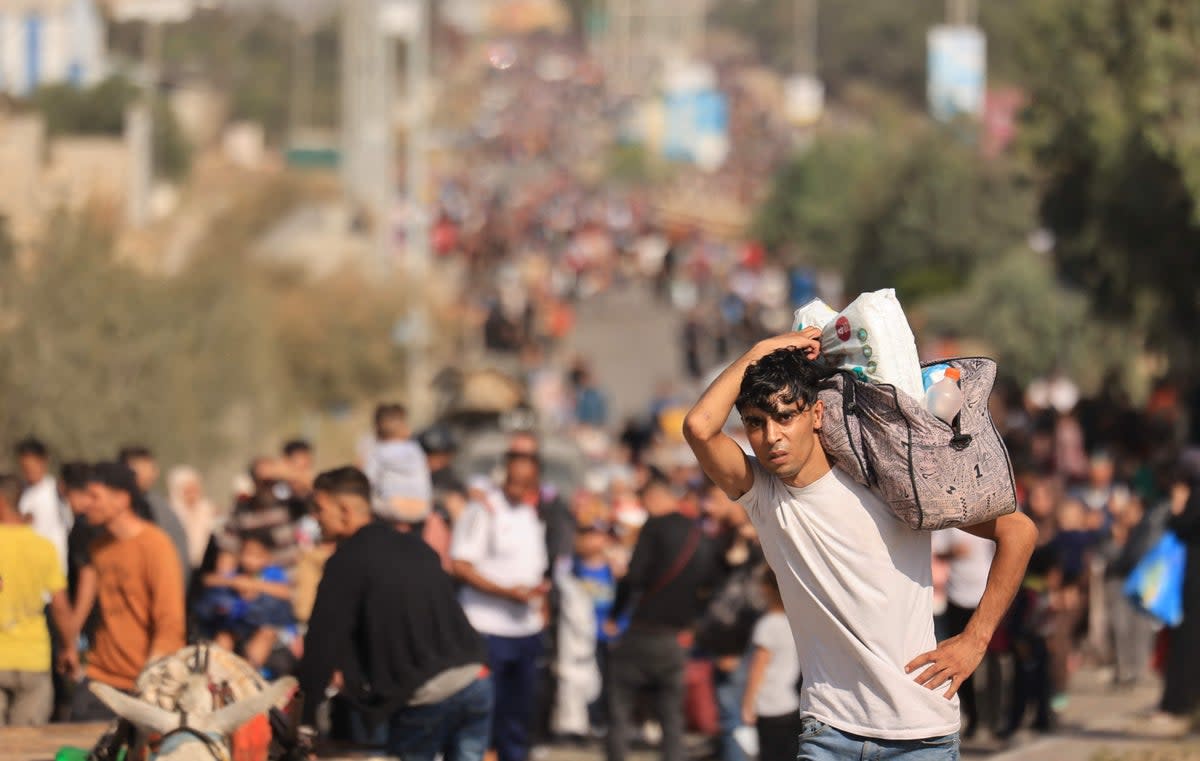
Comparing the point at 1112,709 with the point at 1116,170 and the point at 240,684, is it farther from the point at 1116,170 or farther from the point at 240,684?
the point at 1116,170

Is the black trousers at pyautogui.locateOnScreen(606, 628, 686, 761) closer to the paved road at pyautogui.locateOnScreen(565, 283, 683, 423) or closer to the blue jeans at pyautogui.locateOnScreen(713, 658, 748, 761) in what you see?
the blue jeans at pyautogui.locateOnScreen(713, 658, 748, 761)

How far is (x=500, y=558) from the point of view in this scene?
10445 millimetres

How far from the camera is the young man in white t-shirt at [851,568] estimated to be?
209 inches

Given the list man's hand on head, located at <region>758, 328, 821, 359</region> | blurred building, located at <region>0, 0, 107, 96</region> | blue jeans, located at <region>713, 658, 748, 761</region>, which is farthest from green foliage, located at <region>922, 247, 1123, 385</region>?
man's hand on head, located at <region>758, 328, 821, 359</region>

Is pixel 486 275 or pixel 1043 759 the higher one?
pixel 486 275

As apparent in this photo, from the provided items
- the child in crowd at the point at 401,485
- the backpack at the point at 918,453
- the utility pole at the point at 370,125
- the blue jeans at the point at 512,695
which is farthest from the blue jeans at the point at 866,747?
the utility pole at the point at 370,125

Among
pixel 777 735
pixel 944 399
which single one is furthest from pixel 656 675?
pixel 944 399

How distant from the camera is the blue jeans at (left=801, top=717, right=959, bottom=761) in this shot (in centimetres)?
535

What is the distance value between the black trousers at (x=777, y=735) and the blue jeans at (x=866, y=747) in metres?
3.30

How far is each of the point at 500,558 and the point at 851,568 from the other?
207 inches

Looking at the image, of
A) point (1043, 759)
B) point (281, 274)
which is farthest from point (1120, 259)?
point (281, 274)

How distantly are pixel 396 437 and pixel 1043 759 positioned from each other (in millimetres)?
3549

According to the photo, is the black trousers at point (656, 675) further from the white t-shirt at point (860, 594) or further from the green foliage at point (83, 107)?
the green foliage at point (83, 107)

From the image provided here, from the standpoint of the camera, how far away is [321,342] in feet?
123
